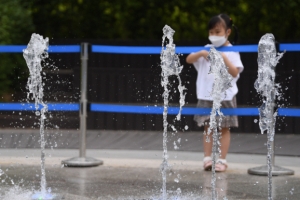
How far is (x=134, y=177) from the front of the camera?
6.35 m

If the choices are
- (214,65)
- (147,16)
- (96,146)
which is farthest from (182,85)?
(214,65)

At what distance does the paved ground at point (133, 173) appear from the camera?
5.62 meters

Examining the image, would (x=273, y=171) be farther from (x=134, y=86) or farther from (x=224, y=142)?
(x=134, y=86)

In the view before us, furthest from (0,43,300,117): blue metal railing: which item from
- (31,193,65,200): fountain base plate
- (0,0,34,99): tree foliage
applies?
(0,0,34,99): tree foliage

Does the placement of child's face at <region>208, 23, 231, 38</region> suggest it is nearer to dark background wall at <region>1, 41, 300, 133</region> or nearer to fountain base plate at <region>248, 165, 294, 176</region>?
fountain base plate at <region>248, 165, 294, 176</region>

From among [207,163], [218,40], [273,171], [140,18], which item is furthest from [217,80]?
[140,18]

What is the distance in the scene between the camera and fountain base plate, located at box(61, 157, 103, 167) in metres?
6.91

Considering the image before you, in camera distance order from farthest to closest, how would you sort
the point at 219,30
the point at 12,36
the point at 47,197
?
1. the point at 12,36
2. the point at 219,30
3. the point at 47,197

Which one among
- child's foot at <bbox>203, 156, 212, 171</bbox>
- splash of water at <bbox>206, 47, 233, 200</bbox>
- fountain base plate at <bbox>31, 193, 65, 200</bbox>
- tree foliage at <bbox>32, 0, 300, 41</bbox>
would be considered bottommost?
fountain base plate at <bbox>31, 193, 65, 200</bbox>

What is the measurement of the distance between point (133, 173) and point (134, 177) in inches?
8.6

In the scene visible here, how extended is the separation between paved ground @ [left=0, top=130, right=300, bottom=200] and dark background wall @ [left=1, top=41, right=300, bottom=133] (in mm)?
433

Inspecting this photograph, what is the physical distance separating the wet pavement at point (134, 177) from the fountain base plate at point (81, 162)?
0.30 feet

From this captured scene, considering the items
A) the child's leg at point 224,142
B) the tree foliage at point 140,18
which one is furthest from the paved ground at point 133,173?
the tree foliage at point 140,18

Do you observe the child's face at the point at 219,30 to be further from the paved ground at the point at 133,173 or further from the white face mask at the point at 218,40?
the paved ground at the point at 133,173
